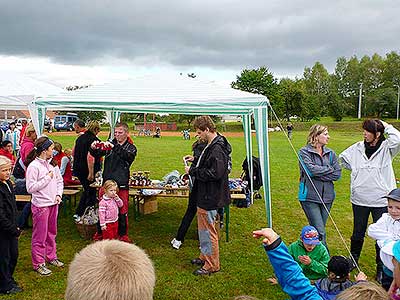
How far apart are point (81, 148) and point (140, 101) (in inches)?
62.4

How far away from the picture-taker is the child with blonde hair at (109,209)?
5.24m

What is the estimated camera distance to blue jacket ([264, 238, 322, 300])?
1958 millimetres

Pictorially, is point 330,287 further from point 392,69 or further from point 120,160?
point 392,69

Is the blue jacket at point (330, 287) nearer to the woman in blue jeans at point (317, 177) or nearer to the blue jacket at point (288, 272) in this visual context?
the woman in blue jeans at point (317, 177)

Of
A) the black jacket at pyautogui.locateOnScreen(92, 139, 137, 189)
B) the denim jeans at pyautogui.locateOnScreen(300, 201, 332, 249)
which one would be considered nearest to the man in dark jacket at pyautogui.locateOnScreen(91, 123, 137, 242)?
the black jacket at pyautogui.locateOnScreen(92, 139, 137, 189)

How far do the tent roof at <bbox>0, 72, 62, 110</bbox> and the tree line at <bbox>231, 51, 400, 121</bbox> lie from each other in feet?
136

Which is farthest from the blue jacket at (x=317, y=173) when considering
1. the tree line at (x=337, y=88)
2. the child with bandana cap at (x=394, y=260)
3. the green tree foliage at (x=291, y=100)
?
the green tree foliage at (x=291, y=100)

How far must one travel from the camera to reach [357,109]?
215ft

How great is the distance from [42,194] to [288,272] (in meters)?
3.12

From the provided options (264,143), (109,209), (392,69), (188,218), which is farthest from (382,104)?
(109,209)

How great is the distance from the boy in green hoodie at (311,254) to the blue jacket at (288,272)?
6.36ft

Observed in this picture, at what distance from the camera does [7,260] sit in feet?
12.7

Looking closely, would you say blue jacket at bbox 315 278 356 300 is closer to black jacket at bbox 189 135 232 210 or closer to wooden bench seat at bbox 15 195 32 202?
black jacket at bbox 189 135 232 210

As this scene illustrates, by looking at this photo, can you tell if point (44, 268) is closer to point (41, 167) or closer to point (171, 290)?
point (41, 167)
